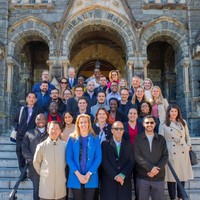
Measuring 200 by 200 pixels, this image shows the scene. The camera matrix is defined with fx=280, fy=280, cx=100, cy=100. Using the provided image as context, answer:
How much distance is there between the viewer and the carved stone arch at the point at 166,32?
10.5m

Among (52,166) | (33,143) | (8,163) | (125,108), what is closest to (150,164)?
(52,166)

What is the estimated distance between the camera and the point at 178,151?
469 centimetres

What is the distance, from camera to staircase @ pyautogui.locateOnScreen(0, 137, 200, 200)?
209 inches

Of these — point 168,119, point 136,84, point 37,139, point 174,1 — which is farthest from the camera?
point 174,1

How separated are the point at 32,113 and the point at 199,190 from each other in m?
3.62

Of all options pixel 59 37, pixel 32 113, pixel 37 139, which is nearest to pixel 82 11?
pixel 59 37

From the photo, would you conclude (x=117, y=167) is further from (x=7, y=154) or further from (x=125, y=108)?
(x=7, y=154)

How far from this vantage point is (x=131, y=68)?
1040cm

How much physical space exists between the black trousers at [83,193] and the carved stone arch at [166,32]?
7.50 meters

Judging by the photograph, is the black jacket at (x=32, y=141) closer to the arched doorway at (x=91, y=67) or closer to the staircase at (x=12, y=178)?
the staircase at (x=12, y=178)

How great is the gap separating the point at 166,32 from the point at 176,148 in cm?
688

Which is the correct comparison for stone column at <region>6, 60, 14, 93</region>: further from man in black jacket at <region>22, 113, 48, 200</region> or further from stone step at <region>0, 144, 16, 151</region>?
man in black jacket at <region>22, 113, 48, 200</region>

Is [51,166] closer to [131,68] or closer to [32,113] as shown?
[32,113]

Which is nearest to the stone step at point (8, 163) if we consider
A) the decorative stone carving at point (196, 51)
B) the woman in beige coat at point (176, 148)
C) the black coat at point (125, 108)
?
the black coat at point (125, 108)
